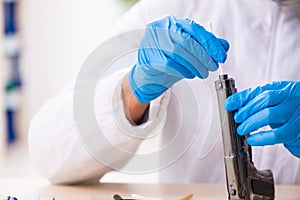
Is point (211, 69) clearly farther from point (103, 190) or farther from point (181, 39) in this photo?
point (103, 190)

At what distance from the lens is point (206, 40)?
0.94 metres

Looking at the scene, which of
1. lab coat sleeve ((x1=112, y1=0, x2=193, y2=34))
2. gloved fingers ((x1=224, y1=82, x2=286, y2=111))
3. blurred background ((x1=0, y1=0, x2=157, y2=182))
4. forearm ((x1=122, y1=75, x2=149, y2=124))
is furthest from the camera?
blurred background ((x1=0, y1=0, x2=157, y2=182))

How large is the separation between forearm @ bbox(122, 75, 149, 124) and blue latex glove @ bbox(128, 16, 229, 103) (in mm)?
41

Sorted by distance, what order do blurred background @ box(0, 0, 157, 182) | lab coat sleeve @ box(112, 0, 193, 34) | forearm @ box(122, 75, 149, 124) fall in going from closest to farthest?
forearm @ box(122, 75, 149, 124) < lab coat sleeve @ box(112, 0, 193, 34) < blurred background @ box(0, 0, 157, 182)

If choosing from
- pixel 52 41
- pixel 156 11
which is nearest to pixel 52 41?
pixel 52 41

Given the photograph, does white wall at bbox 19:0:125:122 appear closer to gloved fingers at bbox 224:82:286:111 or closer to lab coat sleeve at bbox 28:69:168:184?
lab coat sleeve at bbox 28:69:168:184

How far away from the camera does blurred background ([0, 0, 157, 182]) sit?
11.8 ft

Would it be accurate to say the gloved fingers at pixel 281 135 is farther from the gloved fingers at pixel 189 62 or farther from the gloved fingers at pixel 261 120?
the gloved fingers at pixel 189 62

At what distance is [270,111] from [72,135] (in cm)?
43

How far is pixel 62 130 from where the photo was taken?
1169 millimetres

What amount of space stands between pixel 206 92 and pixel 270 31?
0.89 ft

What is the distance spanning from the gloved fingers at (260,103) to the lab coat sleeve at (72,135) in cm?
24

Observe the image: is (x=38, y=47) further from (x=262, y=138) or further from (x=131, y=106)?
(x=262, y=138)

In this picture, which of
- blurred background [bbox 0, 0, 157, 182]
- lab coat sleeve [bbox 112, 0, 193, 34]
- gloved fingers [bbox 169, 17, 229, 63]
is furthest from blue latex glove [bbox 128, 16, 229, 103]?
blurred background [bbox 0, 0, 157, 182]
